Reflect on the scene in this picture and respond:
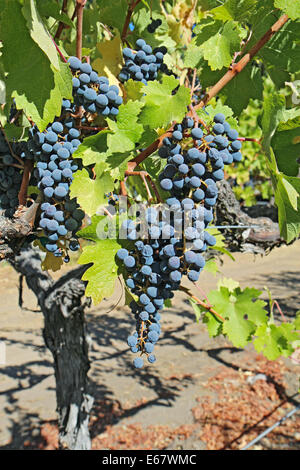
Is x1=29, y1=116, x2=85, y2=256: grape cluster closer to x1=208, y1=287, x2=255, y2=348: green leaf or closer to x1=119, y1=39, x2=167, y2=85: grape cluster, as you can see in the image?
x1=119, y1=39, x2=167, y2=85: grape cluster

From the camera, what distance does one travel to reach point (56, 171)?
1.16 metres

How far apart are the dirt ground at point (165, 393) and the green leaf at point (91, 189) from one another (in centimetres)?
226

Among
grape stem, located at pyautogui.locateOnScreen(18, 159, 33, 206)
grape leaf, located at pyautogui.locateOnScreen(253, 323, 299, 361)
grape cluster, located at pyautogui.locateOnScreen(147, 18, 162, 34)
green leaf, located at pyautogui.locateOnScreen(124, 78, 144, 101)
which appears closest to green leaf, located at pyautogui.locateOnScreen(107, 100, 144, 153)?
green leaf, located at pyautogui.locateOnScreen(124, 78, 144, 101)

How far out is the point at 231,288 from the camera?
2711 millimetres

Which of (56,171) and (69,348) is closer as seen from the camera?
(56,171)

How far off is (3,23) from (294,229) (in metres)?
0.92

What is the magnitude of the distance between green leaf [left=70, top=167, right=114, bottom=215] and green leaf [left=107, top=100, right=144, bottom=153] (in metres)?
0.08

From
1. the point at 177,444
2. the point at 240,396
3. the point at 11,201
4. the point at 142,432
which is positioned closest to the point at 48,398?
the point at 142,432

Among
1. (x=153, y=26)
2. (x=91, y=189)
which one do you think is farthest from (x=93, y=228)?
(x=153, y=26)

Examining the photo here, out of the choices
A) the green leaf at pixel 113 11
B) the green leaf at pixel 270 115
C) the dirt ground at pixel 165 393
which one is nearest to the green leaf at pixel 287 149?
the green leaf at pixel 270 115

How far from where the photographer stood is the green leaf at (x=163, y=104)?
95 cm

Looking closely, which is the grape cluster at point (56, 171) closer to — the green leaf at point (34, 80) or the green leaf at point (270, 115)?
the green leaf at point (34, 80)

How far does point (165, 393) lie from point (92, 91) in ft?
14.8

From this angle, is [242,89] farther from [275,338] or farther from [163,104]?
[275,338]
